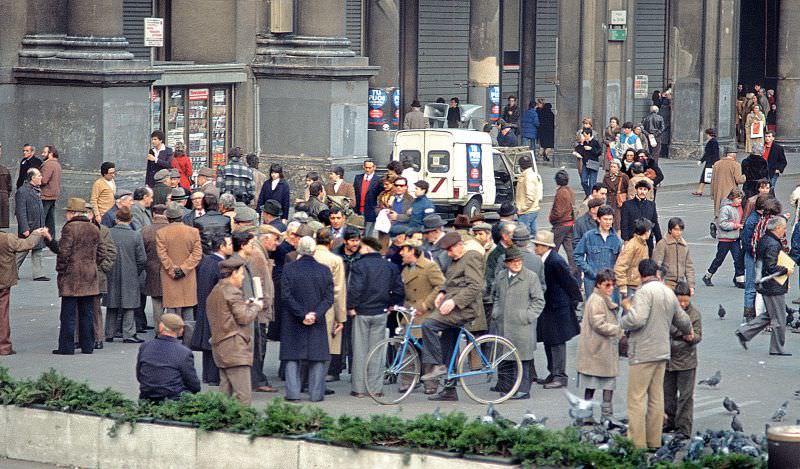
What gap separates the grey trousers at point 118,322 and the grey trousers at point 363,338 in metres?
3.53

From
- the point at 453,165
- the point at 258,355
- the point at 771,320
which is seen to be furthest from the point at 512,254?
the point at 453,165

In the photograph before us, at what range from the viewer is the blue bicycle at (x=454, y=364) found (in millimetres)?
14227

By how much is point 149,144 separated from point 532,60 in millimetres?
18323

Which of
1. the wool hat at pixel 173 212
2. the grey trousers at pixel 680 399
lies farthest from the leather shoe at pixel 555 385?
the wool hat at pixel 173 212

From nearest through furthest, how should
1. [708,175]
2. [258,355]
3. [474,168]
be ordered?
[258,355]
[474,168]
[708,175]

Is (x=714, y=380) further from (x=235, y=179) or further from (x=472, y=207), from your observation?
(x=472, y=207)

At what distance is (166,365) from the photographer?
477 inches

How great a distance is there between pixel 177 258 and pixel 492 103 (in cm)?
2525

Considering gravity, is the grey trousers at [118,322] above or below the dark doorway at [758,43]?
below

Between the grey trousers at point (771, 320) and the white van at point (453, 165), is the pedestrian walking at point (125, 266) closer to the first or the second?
the grey trousers at point (771, 320)

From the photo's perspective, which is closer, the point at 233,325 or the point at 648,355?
the point at 648,355

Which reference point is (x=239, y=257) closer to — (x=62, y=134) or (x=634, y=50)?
(x=62, y=134)

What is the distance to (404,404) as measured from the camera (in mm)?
14172

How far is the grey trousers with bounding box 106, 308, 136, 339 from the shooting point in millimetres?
17047
